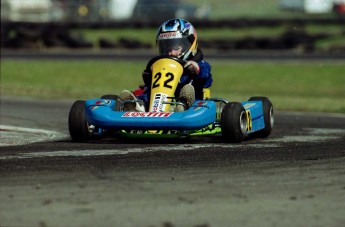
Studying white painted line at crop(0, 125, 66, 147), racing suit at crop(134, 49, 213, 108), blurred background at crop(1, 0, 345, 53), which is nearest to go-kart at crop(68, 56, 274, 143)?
racing suit at crop(134, 49, 213, 108)

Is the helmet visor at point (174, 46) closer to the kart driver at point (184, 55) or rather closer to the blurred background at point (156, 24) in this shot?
the kart driver at point (184, 55)

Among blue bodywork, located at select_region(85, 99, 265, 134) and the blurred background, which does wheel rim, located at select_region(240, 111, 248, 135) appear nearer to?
blue bodywork, located at select_region(85, 99, 265, 134)

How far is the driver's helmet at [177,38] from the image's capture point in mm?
10188

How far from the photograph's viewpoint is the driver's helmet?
10188 millimetres

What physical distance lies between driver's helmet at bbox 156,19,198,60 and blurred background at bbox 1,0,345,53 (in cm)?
1899

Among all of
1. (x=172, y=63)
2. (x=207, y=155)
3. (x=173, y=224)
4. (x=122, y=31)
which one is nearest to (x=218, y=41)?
(x=122, y=31)

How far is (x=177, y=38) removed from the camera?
10172mm

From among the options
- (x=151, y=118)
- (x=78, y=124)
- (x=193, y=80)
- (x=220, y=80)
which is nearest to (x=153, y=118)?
(x=151, y=118)

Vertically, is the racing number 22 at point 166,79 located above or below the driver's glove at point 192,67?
below

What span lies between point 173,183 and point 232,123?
2.86m

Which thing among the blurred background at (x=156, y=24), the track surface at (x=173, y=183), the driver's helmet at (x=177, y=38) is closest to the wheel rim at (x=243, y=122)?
the track surface at (x=173, y=183)

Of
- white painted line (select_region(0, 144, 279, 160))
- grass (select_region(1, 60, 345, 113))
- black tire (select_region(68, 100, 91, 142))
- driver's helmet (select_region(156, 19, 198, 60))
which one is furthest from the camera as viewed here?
grass (select_region(1, 60, 345, 113))

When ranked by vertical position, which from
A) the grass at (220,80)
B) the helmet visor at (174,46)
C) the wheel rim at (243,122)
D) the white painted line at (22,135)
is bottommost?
the grass at (220,80)

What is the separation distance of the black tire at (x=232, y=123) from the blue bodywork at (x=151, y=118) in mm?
122
